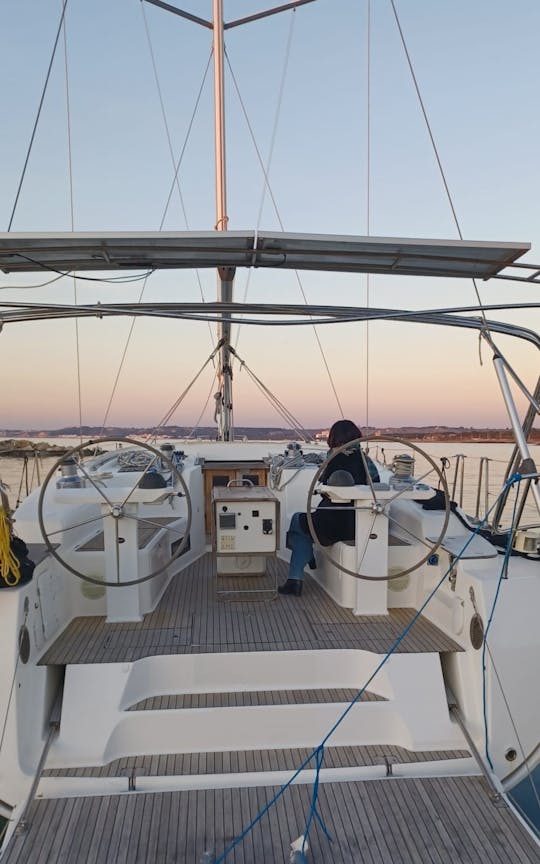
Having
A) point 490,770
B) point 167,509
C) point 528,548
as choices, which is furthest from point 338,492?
point 167,509

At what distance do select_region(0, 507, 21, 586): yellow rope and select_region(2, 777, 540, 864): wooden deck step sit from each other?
2.84 feet

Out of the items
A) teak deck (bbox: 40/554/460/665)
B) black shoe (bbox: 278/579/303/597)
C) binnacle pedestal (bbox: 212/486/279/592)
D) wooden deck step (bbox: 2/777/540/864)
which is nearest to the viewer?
wooden deck step (bbox: 2/777/540/864)

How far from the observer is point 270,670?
280 centimetres

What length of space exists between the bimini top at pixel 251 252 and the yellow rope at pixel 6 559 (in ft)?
3.84

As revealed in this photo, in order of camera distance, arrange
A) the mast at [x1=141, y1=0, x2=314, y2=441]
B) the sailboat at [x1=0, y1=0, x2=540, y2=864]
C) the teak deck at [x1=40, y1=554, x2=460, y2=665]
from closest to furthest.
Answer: the sailboat at [x1=0, y1=0, x2=540, y2=864]
the teak deck at [x1=40, y1=554, x2=460, y2=665]
the mast at [x1=141, y1=0, x2=314, y2=441]

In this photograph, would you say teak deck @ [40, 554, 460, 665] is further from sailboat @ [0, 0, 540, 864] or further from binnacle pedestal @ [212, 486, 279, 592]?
binnacle pedestal @ [212, 486, 279, 592]

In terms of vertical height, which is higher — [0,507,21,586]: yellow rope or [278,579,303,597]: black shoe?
[0,507,21,586]: yellow rope

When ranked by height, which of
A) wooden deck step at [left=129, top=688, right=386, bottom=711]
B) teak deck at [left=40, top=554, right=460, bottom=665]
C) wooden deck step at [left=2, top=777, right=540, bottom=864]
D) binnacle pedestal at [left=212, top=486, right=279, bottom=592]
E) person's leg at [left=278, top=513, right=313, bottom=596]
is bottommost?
wooden deck step at [left=2, top=777, right=540, bottom=864]

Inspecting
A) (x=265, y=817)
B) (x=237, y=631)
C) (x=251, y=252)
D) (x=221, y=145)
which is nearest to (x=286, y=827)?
(x=265, y=817)

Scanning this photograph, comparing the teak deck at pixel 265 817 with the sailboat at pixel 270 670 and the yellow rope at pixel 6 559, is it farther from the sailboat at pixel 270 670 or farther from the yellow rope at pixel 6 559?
the yellow rope at pixel 6 559

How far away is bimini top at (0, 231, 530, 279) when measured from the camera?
2457 millimetres

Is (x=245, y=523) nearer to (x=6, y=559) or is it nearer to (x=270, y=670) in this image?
(x=270, y=670)

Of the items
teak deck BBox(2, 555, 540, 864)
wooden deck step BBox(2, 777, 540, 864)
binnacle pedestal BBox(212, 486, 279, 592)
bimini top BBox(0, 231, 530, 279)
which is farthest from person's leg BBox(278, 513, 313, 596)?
bimini top BBox(0, 231, 530, 279)

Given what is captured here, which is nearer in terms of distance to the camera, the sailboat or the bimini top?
the sailboat
